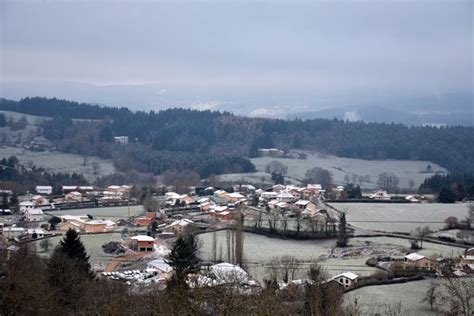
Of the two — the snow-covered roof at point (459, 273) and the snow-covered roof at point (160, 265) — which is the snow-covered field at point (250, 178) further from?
the snow-covered roof at point (459, 273)

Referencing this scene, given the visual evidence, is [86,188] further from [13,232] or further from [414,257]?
[414,257]

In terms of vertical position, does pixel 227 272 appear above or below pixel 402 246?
above

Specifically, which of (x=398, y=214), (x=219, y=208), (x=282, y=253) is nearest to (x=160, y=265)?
(x=282, y=253)

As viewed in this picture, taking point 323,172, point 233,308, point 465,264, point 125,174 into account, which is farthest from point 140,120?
point 233,308

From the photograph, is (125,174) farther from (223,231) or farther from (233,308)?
(233,308)

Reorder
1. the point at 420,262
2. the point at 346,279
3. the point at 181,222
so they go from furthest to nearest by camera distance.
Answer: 1. the point at 181,222
2. the point at 420,262
3. the point at 346,279

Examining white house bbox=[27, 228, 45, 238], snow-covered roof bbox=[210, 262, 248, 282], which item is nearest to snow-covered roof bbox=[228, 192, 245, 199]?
white house bbox=[27, 228, 45, 238]

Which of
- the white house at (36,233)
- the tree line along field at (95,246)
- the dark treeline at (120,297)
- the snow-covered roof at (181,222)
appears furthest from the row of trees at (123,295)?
the snow-covered roof at (181,222)
